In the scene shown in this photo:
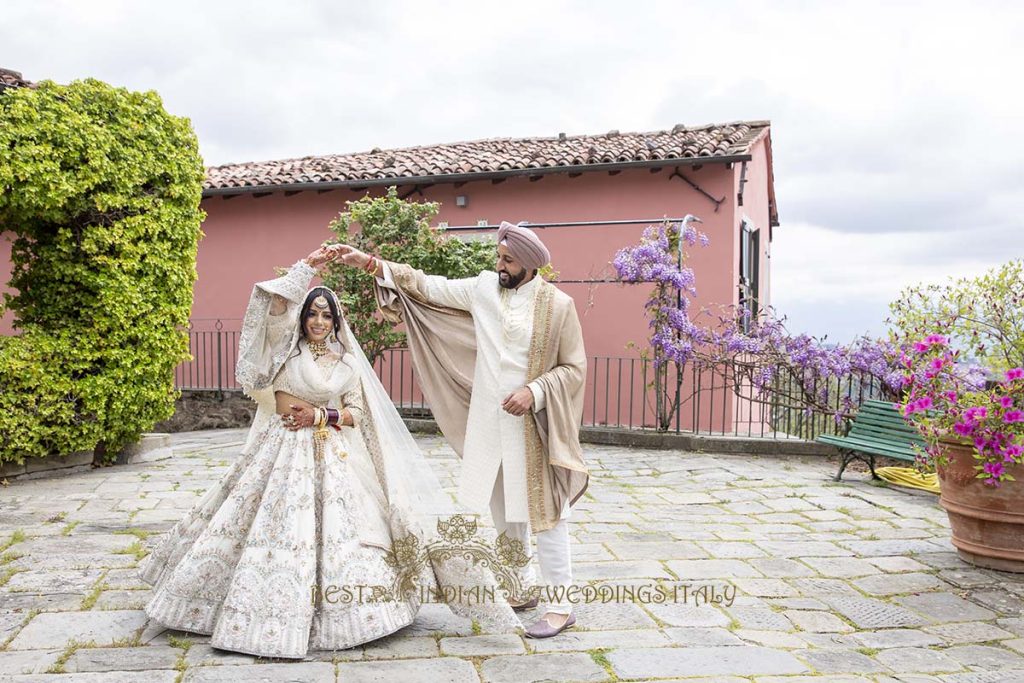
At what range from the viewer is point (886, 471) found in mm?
8109

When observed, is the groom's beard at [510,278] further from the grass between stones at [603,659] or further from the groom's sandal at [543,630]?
the grass between stones at [603,659]

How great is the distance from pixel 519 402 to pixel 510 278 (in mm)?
591

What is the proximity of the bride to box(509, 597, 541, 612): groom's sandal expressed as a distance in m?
0.31

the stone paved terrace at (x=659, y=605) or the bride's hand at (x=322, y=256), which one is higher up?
the bride's hand at (x=322, y=256)

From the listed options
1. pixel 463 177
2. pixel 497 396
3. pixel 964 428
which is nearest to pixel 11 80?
pixel 463 177

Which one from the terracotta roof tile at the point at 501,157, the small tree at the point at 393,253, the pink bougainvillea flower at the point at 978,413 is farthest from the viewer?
the terracotta roof tile at the point at 501,157

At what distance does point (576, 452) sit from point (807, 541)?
2.62 m

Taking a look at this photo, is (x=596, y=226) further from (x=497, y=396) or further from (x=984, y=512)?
(x=497, y=396)

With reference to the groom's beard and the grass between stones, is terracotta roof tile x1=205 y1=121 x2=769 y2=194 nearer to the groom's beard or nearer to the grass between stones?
the groom's beard

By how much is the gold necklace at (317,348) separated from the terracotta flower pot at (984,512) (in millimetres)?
3639

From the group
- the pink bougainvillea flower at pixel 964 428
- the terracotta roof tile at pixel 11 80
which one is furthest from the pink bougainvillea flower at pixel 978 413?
the terracotta roof tile at pixel 11 80

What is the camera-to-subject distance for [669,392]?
11.4 meters

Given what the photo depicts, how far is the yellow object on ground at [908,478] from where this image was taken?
24.7 feet

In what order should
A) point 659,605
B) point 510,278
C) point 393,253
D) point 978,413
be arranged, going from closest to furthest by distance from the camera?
point 510,278
point 659,605
point 978,413
point 393,253
